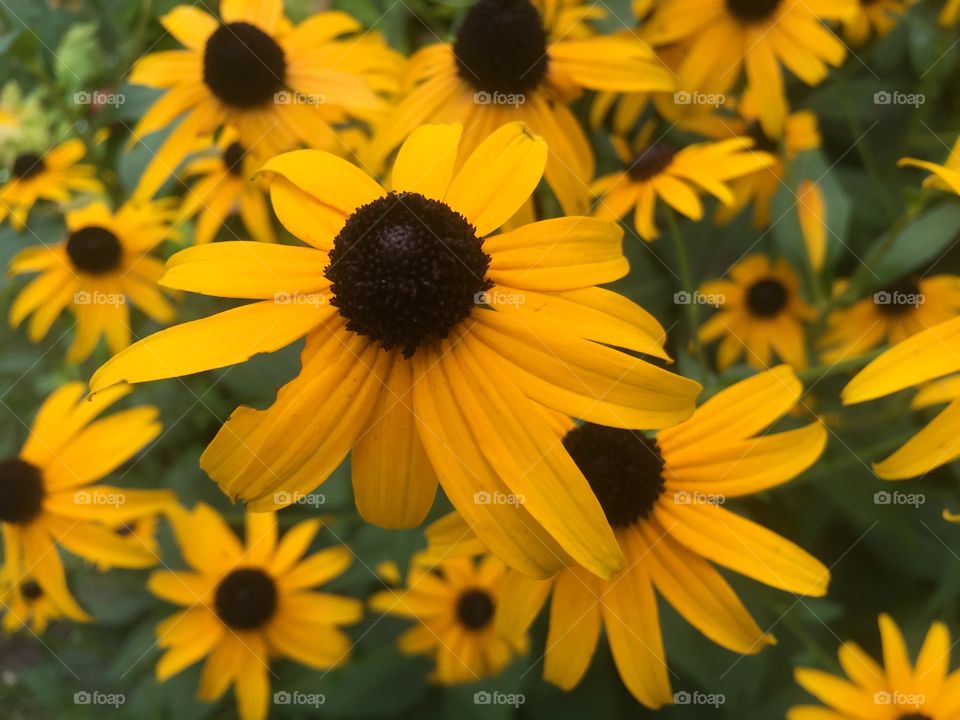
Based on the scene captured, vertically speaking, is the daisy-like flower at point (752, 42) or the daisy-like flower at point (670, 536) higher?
the daisy-like flower at point (752, 42)

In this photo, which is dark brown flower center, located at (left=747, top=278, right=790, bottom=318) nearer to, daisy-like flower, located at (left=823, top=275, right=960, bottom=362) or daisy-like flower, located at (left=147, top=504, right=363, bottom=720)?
daisy-like flower, located at (left=823, top=275, right=960, bottom=362)

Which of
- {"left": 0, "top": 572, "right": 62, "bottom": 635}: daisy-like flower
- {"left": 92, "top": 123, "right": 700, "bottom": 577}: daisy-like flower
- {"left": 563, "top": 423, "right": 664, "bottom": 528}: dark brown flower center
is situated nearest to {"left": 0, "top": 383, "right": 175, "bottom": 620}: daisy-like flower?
{"left": 0, "top": 572, "right": 62, "bottom": 635}: daisy-like flower

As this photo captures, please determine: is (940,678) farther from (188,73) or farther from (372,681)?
(188,73)

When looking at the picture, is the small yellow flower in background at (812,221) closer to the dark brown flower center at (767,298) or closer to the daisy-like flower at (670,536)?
the dark brown flower center at (767,298)

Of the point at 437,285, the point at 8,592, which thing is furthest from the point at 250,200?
the point at 8,592

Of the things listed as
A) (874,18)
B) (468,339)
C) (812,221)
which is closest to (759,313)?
(812,221)

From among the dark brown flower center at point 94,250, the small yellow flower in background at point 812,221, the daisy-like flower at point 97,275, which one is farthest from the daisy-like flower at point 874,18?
the dark brown flower center at point 94,250
